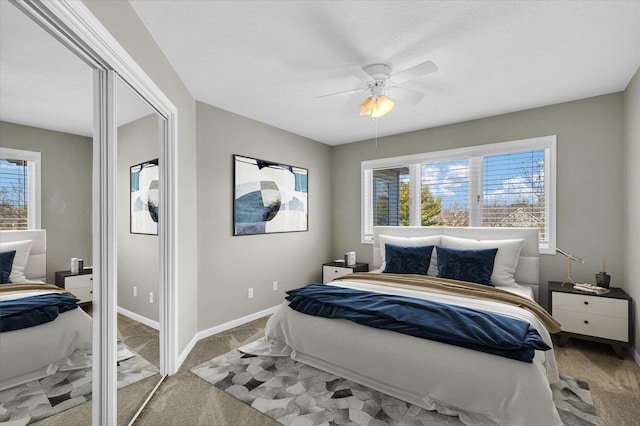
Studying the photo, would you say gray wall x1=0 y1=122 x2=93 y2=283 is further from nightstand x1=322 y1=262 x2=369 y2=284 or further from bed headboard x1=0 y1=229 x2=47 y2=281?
nightstand x1=322 y1=262 x2=369 y2=284

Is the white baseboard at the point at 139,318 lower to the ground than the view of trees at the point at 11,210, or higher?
lower

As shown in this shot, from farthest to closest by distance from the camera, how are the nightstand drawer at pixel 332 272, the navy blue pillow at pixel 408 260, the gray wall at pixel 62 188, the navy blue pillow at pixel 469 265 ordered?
the nightstand drawer at pixel 332 272 < the navy blue pillow at pixel 408 260 < the navy blue pillow at pixel 469 265 < the gray wall at pixel 62 188

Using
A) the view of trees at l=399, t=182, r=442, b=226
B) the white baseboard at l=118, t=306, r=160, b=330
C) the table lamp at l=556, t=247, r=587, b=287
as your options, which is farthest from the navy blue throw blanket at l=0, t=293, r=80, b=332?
the table lamp at l=556, t=247, r=587, b=287

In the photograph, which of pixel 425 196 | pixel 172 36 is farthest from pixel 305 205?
pixel 172 36

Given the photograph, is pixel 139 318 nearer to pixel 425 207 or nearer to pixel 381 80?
pixel 381 80

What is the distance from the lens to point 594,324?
2.91 meters

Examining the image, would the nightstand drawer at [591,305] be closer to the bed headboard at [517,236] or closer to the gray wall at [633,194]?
the gray wall at [633,194]

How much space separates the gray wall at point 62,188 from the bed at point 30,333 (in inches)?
2.6

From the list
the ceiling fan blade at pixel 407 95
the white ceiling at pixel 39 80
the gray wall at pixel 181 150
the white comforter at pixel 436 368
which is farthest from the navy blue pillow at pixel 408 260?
the white ceiling at pixel 39 80

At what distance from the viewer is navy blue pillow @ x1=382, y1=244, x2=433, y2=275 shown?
3545mm

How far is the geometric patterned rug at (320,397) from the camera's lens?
6.62 ft

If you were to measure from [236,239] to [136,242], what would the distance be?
161 cm

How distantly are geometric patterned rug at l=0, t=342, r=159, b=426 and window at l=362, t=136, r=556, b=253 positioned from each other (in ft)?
12.3

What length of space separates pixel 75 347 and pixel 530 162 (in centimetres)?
436
